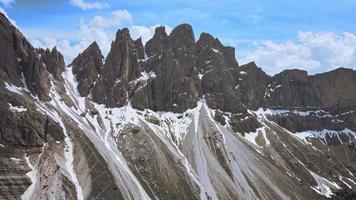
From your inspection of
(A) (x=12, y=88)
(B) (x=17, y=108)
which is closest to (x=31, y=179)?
(B) (x=17, y=108)

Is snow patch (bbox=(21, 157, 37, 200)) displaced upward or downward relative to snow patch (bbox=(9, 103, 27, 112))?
downward

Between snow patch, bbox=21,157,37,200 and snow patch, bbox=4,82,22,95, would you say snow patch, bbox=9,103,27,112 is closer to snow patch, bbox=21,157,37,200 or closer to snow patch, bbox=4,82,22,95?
snow patch, bbox=4,82,22,95

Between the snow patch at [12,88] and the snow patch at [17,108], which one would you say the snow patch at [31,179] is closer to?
the snow patch at [17,108]

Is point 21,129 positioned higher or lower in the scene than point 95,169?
A: higher

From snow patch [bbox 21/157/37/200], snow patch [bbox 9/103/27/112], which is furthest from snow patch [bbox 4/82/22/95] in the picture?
snow patch [bbox 21/157/37/200]

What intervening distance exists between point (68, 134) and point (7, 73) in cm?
3589

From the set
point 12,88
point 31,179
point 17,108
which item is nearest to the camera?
point 31,179

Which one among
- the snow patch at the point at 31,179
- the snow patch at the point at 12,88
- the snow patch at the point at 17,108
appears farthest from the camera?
the snow patch at the point at 12,88

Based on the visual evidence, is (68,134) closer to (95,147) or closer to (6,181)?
(95,147)

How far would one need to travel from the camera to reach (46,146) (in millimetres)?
180625

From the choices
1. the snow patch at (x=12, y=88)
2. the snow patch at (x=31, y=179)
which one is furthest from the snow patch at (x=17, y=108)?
the snow patch at (x=31, y=179)

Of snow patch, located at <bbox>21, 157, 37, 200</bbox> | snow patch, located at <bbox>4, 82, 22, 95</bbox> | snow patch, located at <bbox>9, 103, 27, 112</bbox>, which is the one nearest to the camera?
snow patch, located at <bbox>21, 157, 37, 200</bbox>

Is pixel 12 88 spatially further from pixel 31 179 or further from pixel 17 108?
pixel 31 179

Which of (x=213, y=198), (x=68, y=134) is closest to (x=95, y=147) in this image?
(x=68, y=134)
